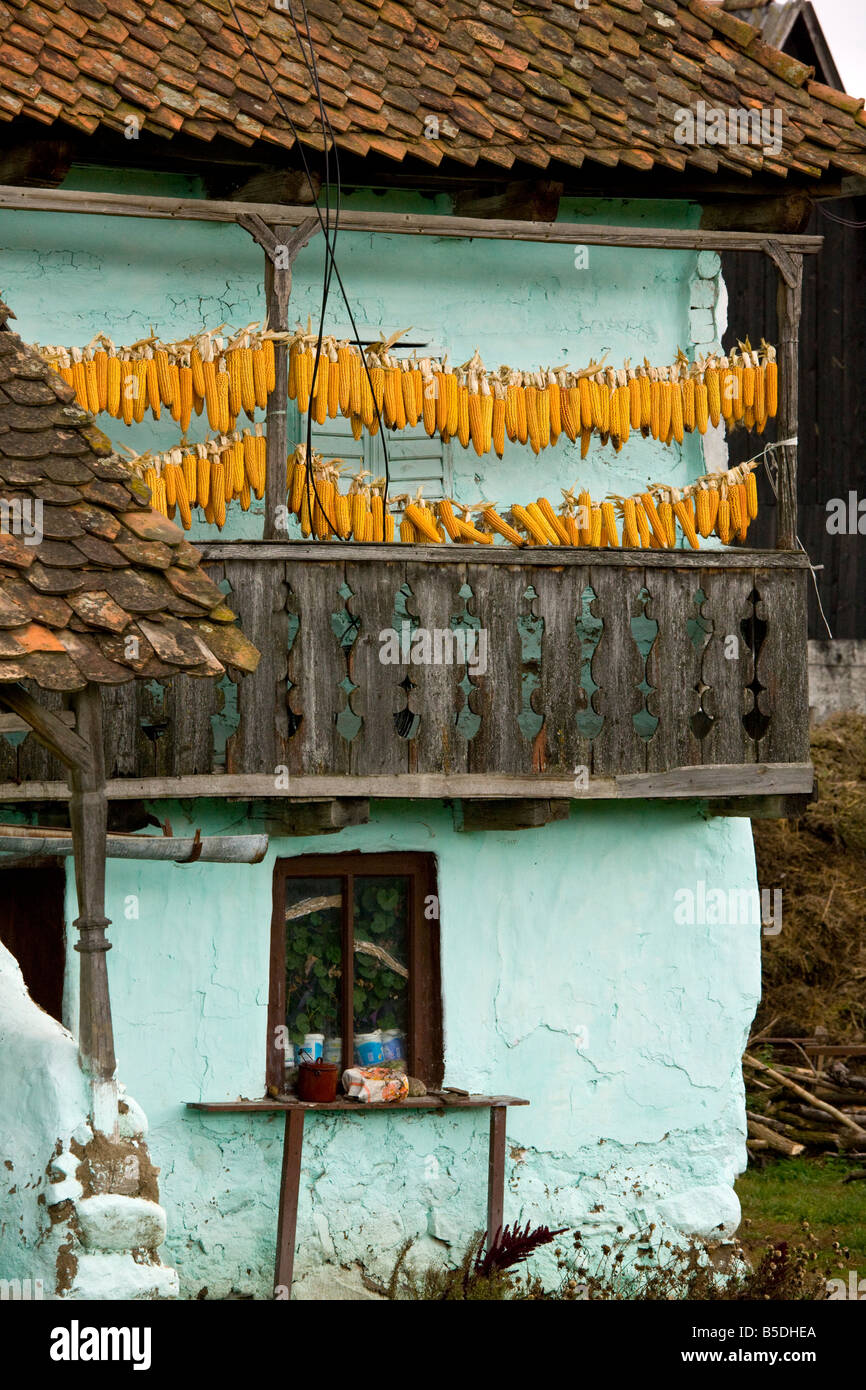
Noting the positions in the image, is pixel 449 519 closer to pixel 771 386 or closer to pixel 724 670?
pixel 724 670

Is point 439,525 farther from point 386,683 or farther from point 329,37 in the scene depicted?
point 329,37

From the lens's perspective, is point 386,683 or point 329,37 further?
point 329,37

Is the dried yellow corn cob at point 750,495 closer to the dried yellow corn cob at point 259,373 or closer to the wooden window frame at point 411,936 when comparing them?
the wooden window frame at point 411,936

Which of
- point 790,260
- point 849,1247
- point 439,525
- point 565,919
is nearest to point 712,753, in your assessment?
point 565,919

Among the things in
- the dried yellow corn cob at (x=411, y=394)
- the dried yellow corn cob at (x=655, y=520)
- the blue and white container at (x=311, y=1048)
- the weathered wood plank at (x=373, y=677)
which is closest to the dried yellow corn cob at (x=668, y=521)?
the dried yellow corn cob at (x=655, y=520)

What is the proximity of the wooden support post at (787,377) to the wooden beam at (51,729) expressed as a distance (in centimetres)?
484

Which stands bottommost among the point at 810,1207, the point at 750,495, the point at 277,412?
the point at 810,1207

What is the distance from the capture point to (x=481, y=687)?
33.3 feet

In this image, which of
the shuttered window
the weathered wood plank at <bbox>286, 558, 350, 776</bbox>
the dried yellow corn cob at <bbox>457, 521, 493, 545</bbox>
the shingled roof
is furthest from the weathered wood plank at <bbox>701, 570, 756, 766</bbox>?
the shingled roof

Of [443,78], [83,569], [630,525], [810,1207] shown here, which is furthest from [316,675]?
[810,1207]

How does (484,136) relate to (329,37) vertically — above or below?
below

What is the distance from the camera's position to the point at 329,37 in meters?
11.2

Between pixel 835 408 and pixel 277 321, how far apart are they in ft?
33.7
